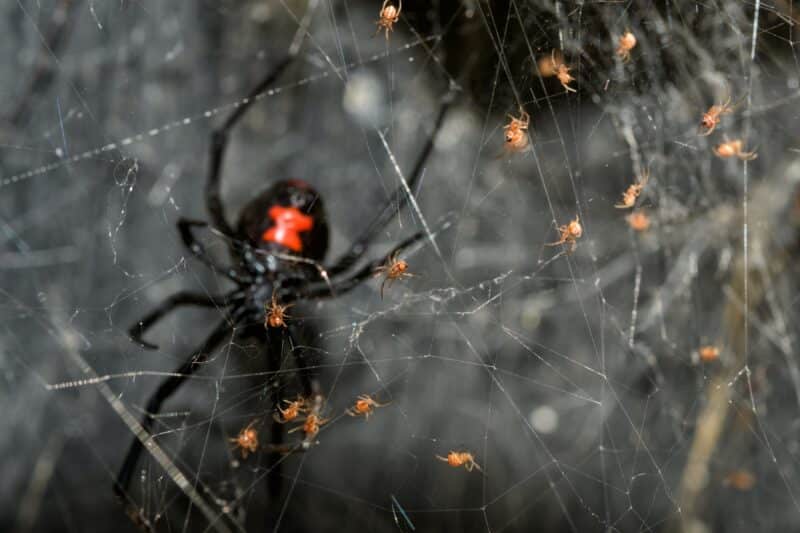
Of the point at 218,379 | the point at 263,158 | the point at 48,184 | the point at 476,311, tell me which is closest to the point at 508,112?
the point at 476,311

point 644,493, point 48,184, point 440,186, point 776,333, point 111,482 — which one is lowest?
point 644,493

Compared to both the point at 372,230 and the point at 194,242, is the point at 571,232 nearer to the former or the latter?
the point at 372,230

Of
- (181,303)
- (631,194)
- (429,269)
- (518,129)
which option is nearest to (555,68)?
(518,129)

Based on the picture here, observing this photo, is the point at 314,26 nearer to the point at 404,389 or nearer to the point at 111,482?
the point at 404,389

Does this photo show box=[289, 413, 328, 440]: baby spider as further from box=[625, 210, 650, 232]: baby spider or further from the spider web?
box=[625, 210, 650, 232]: baby spider

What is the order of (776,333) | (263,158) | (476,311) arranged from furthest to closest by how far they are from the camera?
1. (263,158)
2. (776,333)
3. (476,311)

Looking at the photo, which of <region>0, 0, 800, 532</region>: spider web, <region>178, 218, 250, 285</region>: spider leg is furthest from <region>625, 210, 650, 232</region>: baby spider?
<region>178, 218, 250, 285</region>: spider leg
